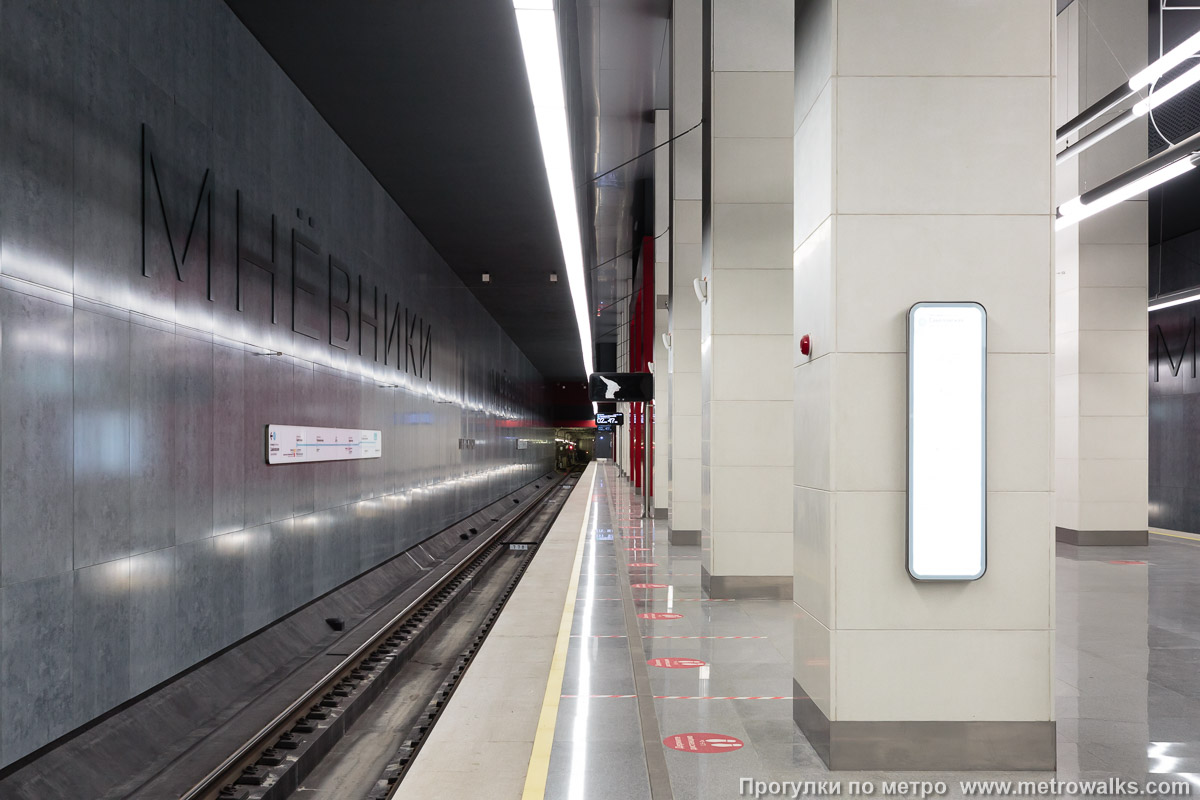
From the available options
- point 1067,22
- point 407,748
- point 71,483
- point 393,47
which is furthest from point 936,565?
point 1067,22

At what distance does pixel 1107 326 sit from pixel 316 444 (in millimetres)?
12355

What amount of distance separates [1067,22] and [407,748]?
48.1 feet

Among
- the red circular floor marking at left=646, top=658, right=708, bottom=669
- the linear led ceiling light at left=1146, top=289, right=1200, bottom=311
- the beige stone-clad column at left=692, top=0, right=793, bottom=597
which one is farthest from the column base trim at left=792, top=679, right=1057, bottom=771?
the linear led ceiling light at left=1146, top=289, right=1200, bottom=311

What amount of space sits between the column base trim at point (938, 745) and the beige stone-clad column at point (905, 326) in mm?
20

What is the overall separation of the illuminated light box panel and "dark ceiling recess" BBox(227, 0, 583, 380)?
453cm

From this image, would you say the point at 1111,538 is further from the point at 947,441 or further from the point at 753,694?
the point at 947,441

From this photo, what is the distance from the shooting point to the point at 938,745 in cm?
389

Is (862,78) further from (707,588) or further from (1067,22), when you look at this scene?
(1067,22)

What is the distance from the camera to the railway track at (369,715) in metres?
5.13

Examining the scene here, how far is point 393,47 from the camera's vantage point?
7.30 m

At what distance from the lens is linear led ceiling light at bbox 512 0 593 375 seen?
18.9 ft

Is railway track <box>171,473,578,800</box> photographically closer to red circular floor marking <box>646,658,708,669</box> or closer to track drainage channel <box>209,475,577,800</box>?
track drainage channel <box>209,475,577,800</box>

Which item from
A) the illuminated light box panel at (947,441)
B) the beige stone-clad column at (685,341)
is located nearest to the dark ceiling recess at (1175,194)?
the beige stone-clad column at (685,341)

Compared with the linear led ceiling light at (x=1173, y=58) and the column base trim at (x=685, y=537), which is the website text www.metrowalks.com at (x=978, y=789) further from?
the column base trim at (x=685, y=537)
